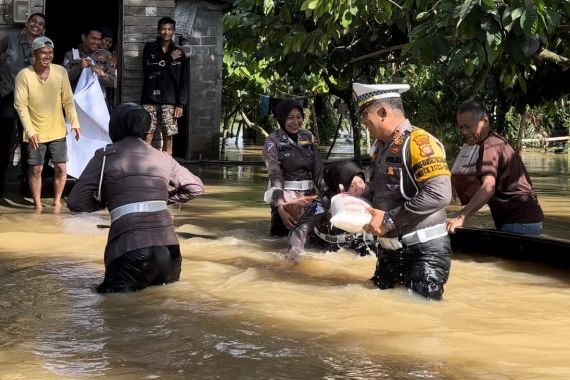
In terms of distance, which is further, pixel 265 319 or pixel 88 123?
pixel 88 123

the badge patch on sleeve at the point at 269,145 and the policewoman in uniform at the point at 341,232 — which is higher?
the badge patch on sleeve at the point at 269,145

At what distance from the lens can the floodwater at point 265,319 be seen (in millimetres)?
4613

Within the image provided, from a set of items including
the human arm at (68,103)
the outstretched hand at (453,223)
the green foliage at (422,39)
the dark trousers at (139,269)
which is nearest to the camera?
the dark trousers at (139,269)

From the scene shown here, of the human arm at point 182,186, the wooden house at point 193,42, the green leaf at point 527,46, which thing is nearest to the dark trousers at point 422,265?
the human arm at point 182,186

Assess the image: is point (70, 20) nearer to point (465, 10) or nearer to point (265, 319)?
point (465, 10)

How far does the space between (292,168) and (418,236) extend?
2.89 metres

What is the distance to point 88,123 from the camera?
36.1ft

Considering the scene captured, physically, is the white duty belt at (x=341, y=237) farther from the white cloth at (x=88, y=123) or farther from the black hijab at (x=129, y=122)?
the white cloth at (x=88, y=123)

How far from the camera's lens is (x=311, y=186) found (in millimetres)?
8570

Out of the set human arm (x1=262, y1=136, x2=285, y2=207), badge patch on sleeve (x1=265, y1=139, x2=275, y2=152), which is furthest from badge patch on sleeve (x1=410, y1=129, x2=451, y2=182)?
badge patch on sleeve (x1=265, y1=139, x2=275, y2=152)

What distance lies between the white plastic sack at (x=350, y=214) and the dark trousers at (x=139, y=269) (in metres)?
1.31

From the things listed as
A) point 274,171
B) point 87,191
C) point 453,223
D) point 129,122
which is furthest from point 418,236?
point 274,171

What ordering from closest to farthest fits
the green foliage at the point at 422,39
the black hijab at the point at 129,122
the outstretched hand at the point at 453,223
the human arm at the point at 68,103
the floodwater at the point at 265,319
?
the floodwater at the point at 265,319 → the black hijab at the point at 129,122 → the outstretched hand at the point at 453,223 → the green foliage at the point at 422,39 → the human arm at the point at 68,103

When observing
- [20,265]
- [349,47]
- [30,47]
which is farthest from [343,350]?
[349,47]
